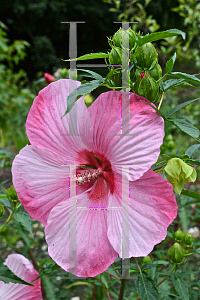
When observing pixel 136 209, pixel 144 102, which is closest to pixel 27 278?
pixel 136 209

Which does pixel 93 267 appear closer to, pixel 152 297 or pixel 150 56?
pixel 152 297

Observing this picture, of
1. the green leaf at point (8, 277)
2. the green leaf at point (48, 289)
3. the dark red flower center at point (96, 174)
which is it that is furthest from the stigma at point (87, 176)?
the green leaf at point (48, 289)

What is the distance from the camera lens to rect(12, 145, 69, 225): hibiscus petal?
1.61ft

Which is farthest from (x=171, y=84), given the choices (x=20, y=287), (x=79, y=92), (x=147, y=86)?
(x=20, y=287)

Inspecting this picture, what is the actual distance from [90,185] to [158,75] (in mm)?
242

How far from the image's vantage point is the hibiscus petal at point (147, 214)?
0.42 meters

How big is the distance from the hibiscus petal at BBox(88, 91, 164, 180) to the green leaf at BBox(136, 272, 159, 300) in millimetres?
263

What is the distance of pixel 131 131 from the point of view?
427 mm

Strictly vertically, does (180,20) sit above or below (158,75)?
above

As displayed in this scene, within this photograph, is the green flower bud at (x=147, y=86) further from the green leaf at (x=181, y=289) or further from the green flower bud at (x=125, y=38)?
the green leaf at (x=181, y=289)

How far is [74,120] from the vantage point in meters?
0.48

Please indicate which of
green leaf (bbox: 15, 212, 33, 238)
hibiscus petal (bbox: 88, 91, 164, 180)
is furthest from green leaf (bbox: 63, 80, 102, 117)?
green leaf (bbox: 15, 212, 33, 238)

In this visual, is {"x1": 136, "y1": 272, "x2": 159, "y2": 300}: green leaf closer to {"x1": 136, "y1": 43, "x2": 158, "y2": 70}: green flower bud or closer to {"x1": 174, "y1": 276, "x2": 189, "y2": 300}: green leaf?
{"x1": 174, "y1": 276, "x2": 189, "y2": 300}: green leaf

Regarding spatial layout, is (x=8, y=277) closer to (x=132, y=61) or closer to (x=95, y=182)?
(x=95, y=182)
